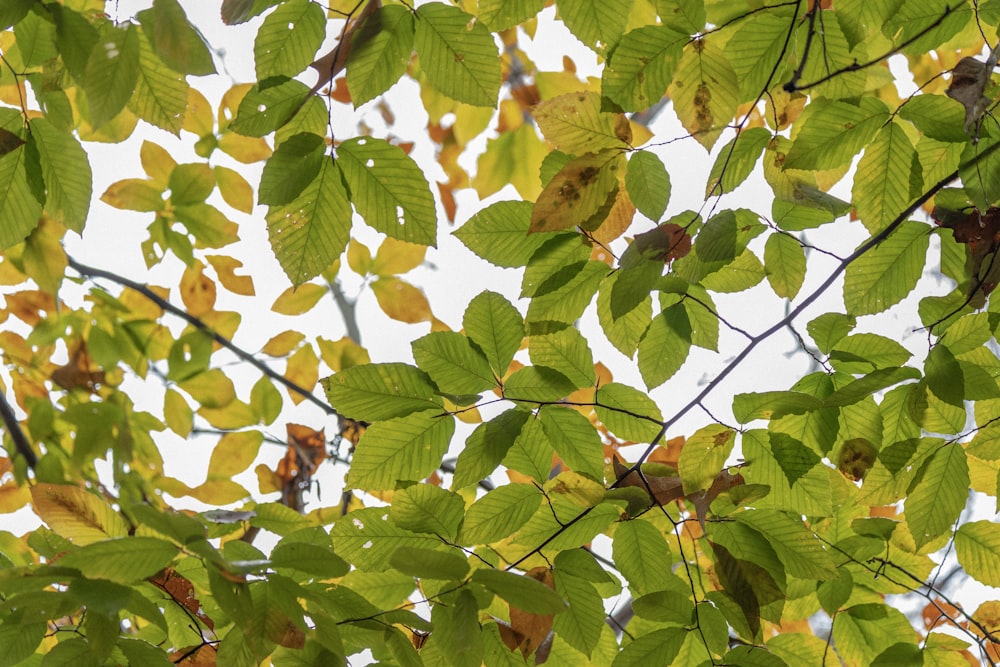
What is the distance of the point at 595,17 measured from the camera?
2.07 ft

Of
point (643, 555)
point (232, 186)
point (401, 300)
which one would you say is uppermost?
point (232, 186)

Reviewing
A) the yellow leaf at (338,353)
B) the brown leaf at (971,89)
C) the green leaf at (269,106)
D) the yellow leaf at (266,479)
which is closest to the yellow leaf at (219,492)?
the yellow leaf at (266,479)

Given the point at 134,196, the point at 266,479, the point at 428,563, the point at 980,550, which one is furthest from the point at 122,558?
the point at 266,479

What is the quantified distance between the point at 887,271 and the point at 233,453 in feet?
4.05

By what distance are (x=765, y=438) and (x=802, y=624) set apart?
91 centimetres

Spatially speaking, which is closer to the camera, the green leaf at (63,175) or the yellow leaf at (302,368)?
the green leaf at (63,175)

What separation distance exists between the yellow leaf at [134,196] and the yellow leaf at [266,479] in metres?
0.63

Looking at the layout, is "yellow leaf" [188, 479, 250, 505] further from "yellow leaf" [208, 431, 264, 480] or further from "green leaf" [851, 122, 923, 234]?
"green leaf" [851, 122, 923, 234]

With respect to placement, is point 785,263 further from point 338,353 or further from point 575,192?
point 338,353

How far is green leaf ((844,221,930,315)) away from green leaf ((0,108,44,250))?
766mm

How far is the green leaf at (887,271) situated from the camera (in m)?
0.69

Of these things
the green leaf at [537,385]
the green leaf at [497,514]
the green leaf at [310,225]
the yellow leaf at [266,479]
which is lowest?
the green leaf at [497,514]

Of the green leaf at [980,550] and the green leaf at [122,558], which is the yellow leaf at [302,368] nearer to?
the green leaf at [122,558]

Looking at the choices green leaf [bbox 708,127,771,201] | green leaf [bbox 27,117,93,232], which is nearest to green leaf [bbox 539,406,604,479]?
green leaf [bbox 708,127,771,201]
